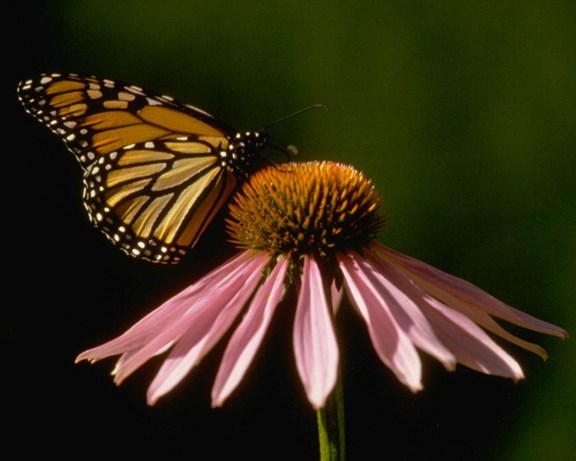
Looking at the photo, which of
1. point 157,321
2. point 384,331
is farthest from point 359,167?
point 384,331

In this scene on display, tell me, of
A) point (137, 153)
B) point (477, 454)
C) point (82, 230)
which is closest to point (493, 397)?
point (477, 454)

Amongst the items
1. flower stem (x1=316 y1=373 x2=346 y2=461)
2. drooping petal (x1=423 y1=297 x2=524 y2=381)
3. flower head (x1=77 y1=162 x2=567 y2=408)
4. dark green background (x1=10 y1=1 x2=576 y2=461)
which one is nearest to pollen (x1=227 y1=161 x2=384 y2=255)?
flower head (x1=77 y1=162 x2=567 y2=408)

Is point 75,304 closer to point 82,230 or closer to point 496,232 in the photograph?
point 82,230

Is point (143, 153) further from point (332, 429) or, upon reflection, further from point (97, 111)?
Answer: point (332, 429)

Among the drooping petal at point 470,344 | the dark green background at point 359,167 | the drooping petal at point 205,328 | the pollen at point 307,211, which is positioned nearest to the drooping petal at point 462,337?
the drooping petal at point 470,344

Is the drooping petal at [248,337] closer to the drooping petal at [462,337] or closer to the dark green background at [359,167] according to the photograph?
the drooping petal at [462,337]

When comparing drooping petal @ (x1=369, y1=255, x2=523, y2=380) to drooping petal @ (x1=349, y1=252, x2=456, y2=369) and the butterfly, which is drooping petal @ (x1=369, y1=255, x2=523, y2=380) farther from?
the butterfly
